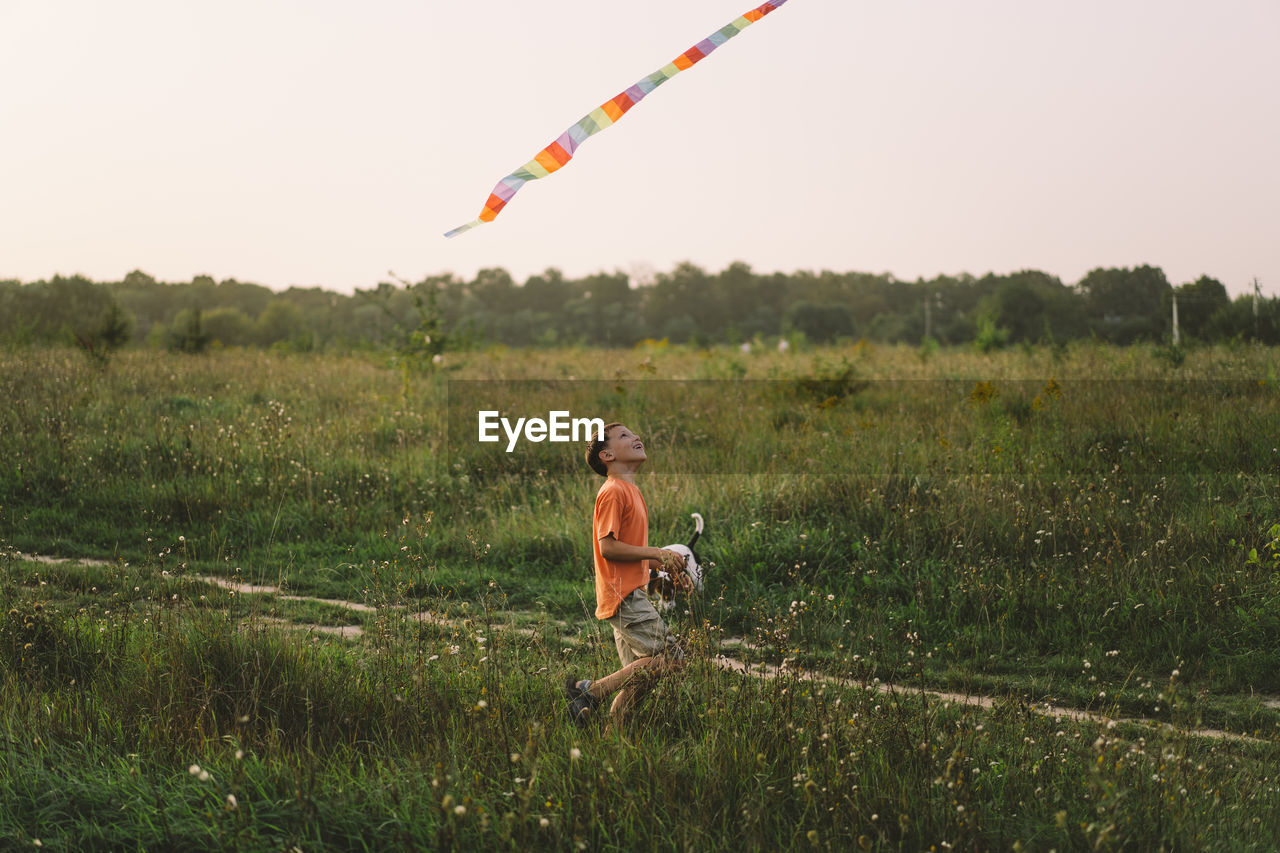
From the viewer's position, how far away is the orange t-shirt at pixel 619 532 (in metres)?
4.33

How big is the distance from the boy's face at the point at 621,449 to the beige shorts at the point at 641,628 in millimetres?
633

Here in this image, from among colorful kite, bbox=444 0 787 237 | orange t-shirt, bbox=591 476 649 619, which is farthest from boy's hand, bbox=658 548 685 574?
colorful kite, bbox=444 0 787 237

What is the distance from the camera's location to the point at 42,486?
369 inches

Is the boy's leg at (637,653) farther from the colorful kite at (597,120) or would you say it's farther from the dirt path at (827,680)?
the colorful kite at (597,120)

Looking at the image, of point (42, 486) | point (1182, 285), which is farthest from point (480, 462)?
point (1182, 285)

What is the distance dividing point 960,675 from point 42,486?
889 cm

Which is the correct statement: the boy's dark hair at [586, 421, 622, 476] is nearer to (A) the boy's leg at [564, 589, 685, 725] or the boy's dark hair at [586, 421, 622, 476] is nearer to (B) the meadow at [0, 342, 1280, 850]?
(A) the boy's leg at [564, 589, 685, 725]

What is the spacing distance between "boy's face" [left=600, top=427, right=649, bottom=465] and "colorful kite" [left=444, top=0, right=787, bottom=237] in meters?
1.33

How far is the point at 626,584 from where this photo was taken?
4391 mm

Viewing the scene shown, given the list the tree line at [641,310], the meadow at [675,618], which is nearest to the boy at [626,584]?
the meadow at [675,618]

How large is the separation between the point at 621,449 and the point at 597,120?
5.03 feet

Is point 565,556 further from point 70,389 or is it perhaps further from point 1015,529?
point 70,389

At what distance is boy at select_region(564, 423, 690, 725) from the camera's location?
4.20m

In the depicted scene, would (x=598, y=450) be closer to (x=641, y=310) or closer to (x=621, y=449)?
(x=621, y=449)
